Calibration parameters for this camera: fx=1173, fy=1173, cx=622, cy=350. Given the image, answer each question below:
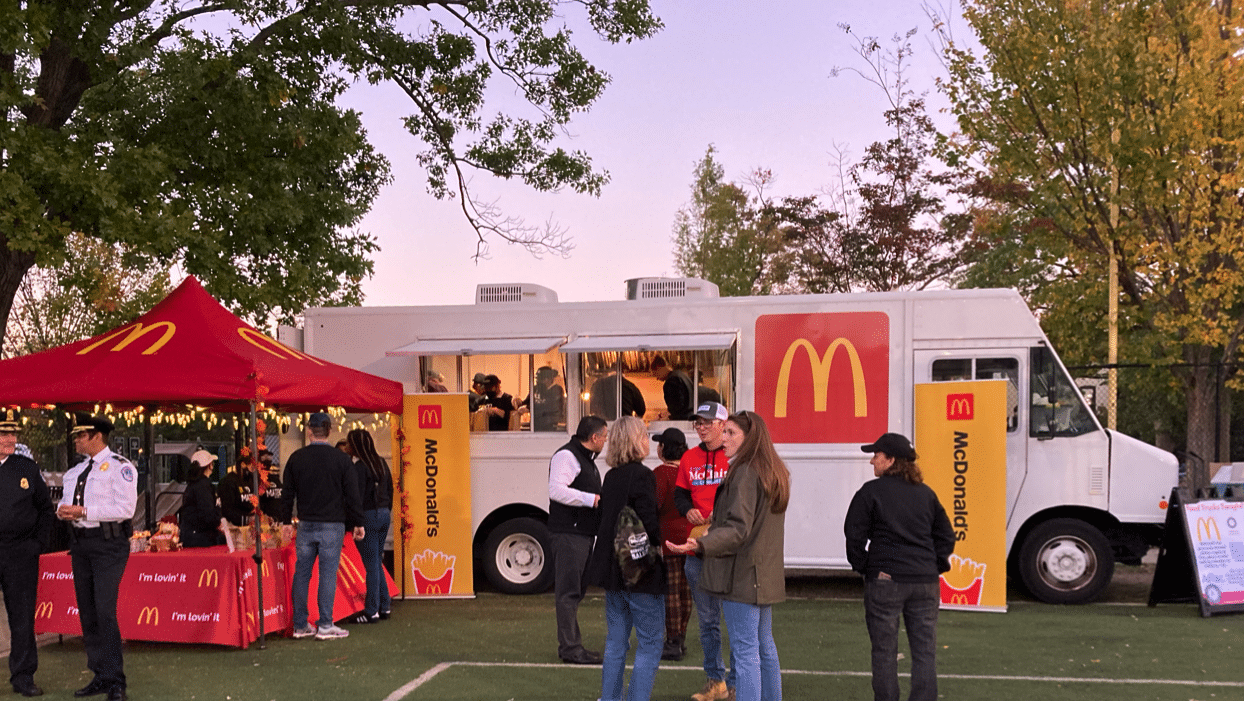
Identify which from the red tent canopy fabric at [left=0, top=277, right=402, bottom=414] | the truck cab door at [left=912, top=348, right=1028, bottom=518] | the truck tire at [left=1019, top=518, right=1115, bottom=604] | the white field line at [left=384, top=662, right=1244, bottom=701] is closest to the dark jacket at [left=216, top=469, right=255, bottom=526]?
the red tent canopy fabric at [left=0, top=277, right=402, bottom=414]

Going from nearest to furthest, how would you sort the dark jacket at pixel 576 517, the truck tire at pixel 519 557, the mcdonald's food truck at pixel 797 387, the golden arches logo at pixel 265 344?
the dark jacket at pixel 576 517 → the golden arches logo at pixel 265 344 → the mcdonald's food truck at pixel 797 387 → the truck tire at pixel 519 557

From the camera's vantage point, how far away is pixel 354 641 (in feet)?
30.2

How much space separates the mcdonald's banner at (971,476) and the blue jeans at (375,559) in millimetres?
4898

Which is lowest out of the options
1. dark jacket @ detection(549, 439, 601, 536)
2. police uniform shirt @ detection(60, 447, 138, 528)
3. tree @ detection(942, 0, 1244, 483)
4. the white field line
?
the white field line

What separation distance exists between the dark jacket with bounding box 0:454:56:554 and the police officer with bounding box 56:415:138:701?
0.73 feet

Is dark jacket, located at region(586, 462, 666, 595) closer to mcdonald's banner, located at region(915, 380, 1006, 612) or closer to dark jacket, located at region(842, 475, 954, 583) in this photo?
dark jacket, located at region(842, 475, 954, 583)

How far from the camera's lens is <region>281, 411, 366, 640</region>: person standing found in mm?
9203

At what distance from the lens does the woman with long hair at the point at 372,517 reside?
398 inches

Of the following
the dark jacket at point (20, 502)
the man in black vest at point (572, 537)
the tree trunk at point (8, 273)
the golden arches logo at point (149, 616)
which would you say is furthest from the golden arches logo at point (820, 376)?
the tree trunk at point (8, 273)

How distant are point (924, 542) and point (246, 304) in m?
8.92

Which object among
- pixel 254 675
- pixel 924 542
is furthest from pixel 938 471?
pixel 254 675

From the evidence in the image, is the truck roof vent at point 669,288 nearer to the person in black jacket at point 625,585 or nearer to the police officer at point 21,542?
the person in black jacket at point 625,585

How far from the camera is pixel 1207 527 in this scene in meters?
10.1

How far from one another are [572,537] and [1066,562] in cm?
508
